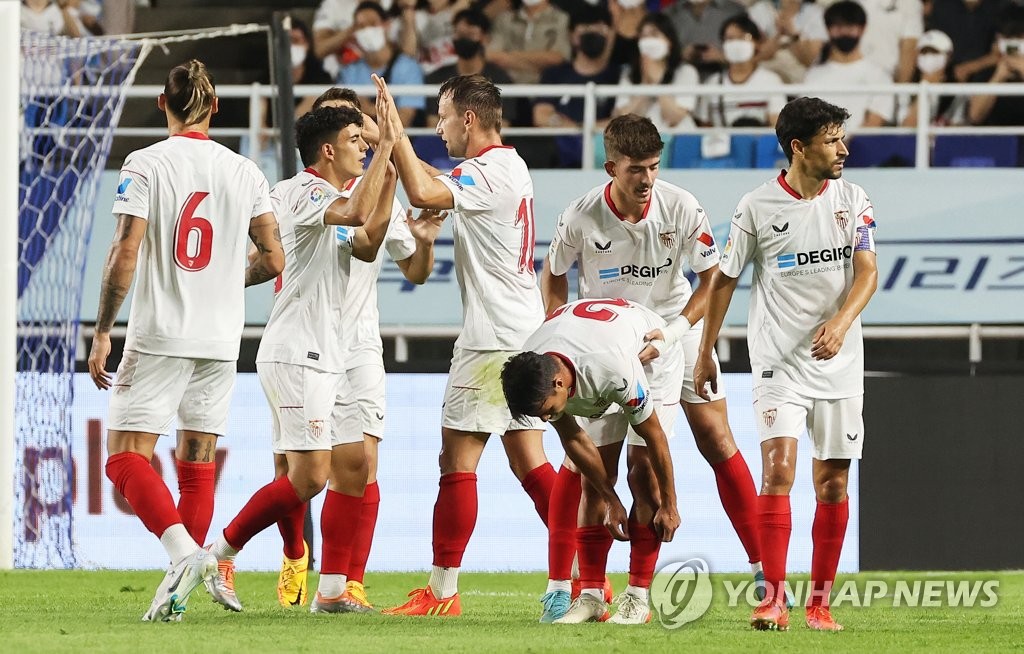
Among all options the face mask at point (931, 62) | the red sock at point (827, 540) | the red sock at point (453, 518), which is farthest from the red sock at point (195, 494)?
the face mask at point (931, 62)

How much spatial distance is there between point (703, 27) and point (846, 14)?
3.29 feet

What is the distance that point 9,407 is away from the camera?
26.6 ft

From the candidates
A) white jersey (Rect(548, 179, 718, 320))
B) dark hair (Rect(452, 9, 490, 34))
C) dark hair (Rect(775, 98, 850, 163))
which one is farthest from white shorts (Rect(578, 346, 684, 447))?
dark hair (Rect(452, 9, 490, 34))

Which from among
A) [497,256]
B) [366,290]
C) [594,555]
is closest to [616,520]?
[594,555]

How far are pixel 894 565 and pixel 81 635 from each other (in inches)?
205

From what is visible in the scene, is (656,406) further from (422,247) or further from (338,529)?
(338,529)

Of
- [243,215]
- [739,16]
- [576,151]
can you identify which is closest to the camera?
[243,215]

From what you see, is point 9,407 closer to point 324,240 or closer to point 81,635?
point 324,240

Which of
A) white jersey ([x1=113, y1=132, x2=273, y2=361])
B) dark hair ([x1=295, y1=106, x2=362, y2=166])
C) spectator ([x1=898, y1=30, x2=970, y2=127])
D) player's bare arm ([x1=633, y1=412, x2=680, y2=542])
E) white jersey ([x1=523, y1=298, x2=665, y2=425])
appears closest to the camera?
white jersey ([x1=523, y1=298, x2=665, y2=425])

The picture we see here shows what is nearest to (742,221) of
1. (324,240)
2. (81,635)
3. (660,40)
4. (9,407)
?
(324,240)

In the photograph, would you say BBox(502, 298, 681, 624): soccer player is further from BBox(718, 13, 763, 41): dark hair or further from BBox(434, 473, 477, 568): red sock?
BBox(718, 13, 763, 41): dark hair

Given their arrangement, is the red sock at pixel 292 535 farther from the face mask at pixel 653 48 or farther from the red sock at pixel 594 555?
the face mask at pixel 653 48

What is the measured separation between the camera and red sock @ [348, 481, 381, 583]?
20.5ft

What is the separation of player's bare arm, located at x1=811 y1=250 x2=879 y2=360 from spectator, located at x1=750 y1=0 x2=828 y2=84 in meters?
5.33
